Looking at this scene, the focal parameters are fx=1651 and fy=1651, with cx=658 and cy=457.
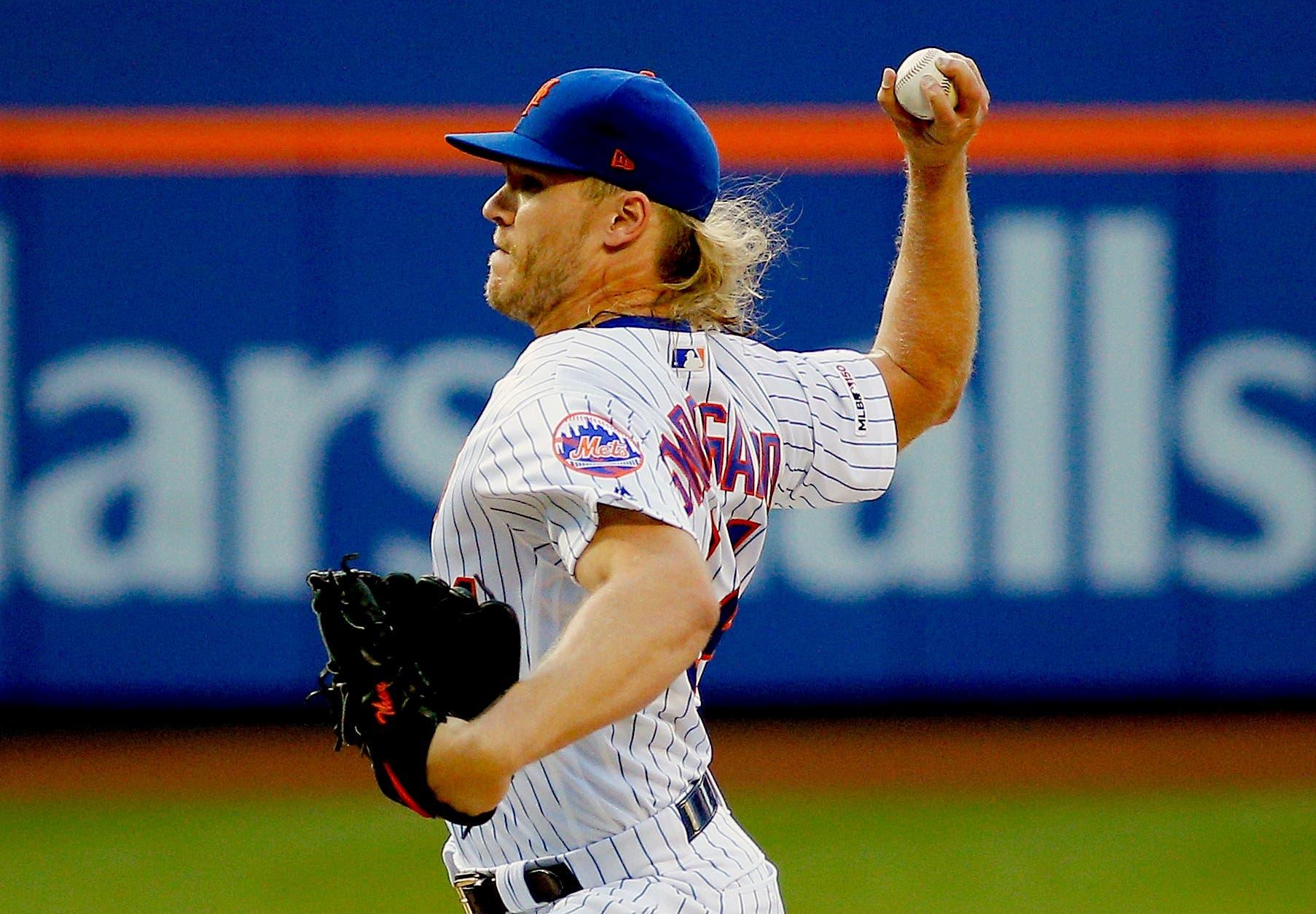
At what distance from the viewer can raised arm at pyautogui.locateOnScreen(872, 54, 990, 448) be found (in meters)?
2.27

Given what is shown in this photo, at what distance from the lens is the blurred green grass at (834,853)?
4555 millimetres

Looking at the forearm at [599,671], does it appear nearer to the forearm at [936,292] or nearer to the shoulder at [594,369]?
the shoulder at [594,369]

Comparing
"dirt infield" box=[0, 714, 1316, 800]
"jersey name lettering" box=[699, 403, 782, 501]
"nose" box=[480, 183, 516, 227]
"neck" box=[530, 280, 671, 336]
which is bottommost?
"dirt infield" box=[0, 714, 1316, 800]

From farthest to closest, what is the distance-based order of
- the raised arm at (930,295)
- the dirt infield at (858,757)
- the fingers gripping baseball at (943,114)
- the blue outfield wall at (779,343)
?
1. the blue outfield wall at (779,343)
2. the dirt infield at (858,757)
3. the raised arm at (930,295)
4. the fingers gripping baseball at (943,114)

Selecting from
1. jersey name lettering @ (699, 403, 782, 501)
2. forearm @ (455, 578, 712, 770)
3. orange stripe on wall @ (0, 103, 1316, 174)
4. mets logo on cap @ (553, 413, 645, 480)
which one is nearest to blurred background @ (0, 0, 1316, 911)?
orange stripe on wall @ (0, 103, 1316, 174)

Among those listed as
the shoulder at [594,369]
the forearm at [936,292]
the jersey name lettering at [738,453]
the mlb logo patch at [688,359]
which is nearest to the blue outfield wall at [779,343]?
the forearm at [936,292]

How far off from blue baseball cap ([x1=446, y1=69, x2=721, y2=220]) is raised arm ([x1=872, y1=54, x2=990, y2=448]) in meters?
0.37

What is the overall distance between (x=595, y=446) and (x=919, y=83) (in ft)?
2.73

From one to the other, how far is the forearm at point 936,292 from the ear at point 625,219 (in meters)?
0.47

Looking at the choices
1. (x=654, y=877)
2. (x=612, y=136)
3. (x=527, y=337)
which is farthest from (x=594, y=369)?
(x=527, y=337)

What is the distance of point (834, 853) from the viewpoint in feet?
16.3

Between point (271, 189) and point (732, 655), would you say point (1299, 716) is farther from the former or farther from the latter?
point (271, 189)

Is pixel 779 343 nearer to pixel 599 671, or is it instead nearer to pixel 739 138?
pixel 739 138

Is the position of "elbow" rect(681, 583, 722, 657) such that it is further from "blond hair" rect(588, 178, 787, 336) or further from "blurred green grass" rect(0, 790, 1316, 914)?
"blurred green grass" rect(0, 790, 1316, 914)
